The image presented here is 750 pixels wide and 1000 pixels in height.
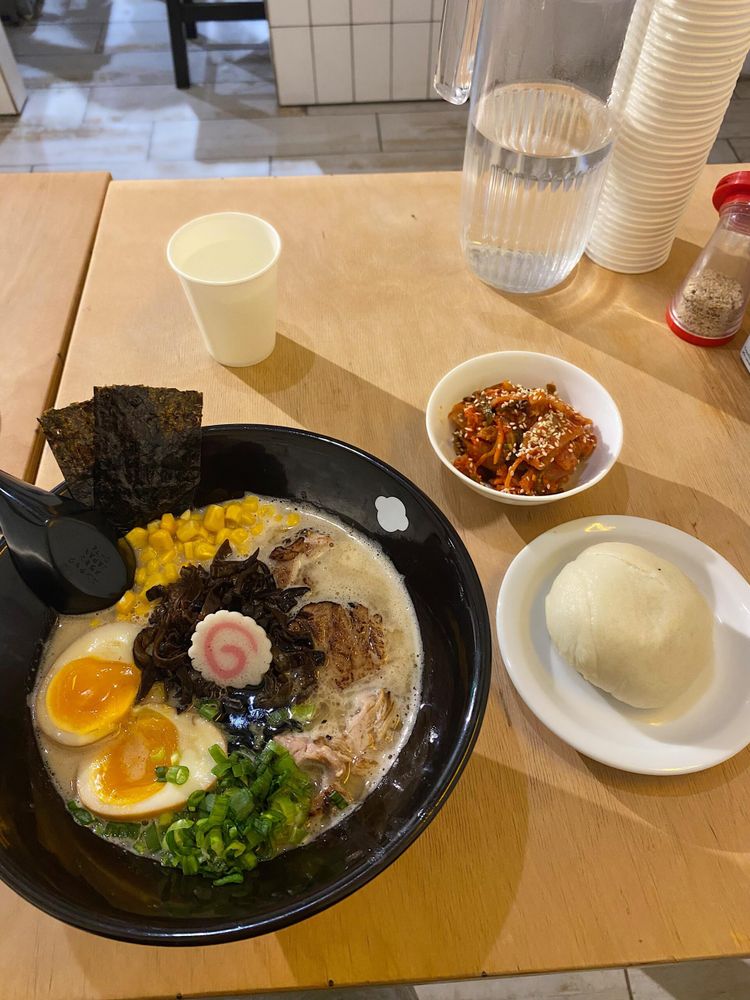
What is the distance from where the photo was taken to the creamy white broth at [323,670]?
38.5 inches

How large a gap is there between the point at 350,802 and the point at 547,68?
51.6 inches

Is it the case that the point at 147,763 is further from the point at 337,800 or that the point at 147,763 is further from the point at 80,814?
the point at 337,800

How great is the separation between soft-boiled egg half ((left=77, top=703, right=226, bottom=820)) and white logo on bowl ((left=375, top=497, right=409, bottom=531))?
38 centimetres

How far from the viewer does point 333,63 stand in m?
3.45

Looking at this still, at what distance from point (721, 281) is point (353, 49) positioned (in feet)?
8.79

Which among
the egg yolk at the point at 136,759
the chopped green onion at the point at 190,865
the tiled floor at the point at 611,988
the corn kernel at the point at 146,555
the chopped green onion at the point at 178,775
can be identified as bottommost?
the tiled floor at the point at 611,988

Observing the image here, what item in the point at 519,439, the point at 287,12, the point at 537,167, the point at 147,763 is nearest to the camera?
the point at 147,763

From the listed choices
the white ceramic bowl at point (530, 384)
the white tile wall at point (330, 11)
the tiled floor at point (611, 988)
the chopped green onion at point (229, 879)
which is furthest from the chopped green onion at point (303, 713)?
the white tile wall at point (330, 11)

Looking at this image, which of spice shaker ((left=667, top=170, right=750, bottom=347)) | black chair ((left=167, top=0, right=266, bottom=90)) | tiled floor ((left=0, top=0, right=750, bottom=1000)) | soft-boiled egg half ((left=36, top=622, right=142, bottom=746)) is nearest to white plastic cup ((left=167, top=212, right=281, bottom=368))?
soft-boiled egg half ((left=36, top=622, right=142, bottom=746))

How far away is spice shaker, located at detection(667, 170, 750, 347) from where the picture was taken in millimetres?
1354

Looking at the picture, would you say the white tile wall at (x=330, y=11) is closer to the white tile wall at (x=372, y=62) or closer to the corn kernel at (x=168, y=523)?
the white tile wall at (x=372, y=62)

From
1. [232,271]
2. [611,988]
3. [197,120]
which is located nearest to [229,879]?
[232,271]

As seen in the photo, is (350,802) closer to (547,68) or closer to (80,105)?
(547,68)

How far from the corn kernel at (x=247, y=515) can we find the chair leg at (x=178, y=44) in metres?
3.24
